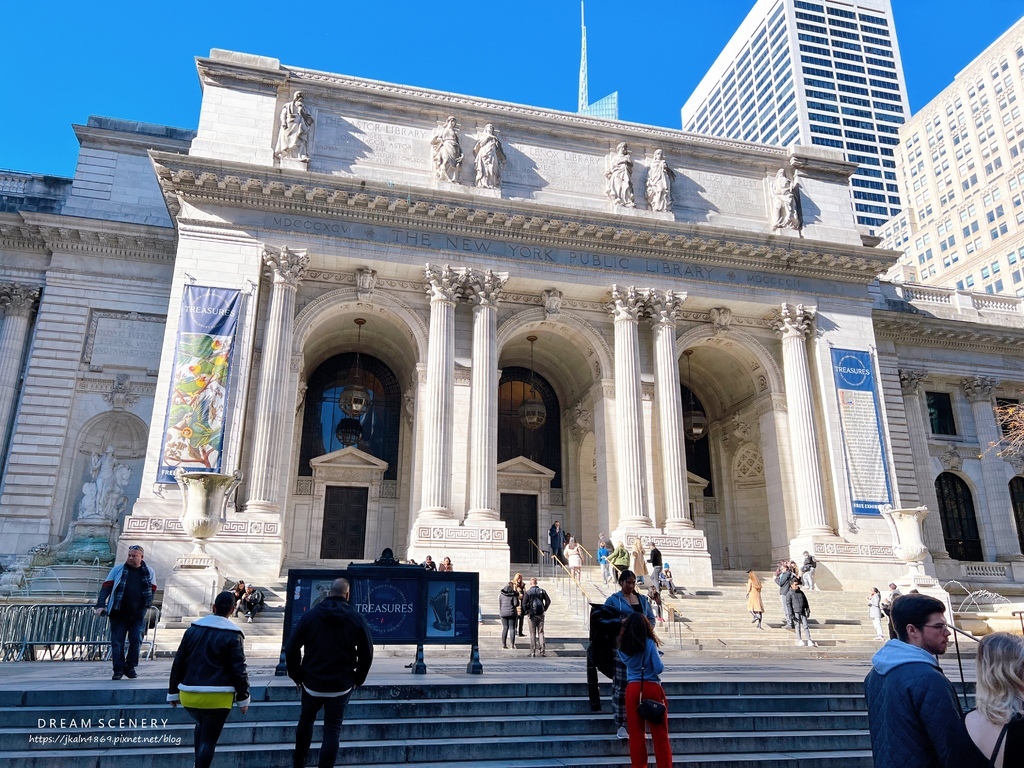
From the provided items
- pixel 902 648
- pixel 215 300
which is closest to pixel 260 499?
pixel 215 300

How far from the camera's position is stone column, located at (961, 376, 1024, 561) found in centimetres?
3550

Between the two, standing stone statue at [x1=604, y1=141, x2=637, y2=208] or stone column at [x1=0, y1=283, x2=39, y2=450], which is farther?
standing stone statue at [x1=604, y1=141, x2=637, y2=208]

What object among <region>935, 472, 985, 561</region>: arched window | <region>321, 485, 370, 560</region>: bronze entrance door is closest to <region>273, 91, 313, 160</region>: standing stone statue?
<region>321, 485, 370, 560</region>: bronze entrance door

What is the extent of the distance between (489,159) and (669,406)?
37.0 feet

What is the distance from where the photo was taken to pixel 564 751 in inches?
323

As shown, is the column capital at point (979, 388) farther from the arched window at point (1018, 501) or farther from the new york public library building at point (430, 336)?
the new york public library building at point (430, 336)

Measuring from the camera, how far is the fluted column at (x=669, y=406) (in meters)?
26.5

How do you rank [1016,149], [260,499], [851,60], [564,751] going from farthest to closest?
[851,60], [1016,149], [260,499], [564,751]

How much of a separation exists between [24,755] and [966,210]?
90.8 metres

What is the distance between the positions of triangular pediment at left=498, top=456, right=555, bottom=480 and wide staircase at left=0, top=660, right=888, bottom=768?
71.7ft

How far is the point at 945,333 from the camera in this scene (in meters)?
36.6

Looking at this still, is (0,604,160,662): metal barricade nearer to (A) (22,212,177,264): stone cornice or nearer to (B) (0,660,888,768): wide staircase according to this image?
(B) (0,660,888,768): wide staircase

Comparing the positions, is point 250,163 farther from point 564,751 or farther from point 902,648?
point 902,648

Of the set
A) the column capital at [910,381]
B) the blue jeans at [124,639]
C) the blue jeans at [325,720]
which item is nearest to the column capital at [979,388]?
the column capital at [910,381]
